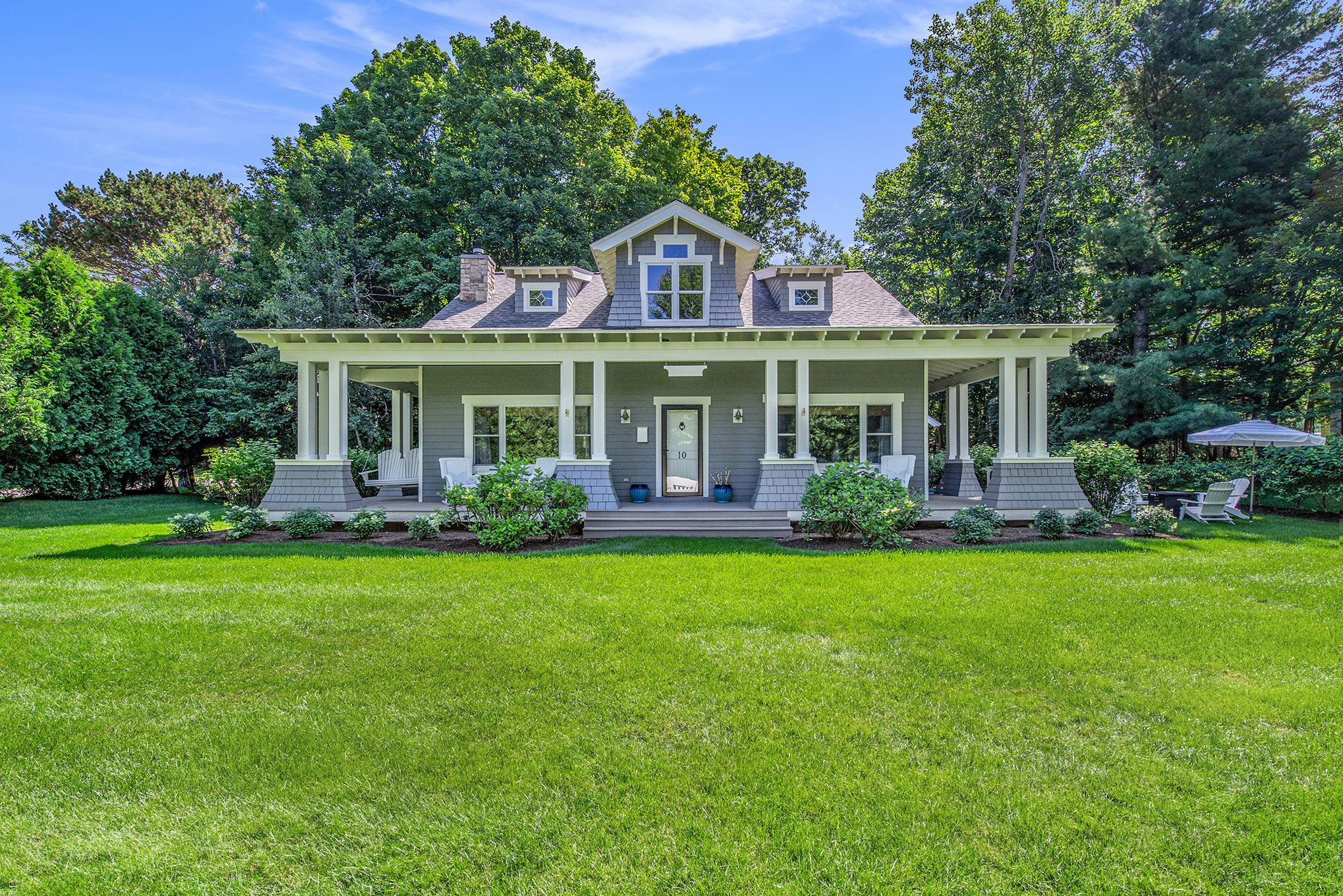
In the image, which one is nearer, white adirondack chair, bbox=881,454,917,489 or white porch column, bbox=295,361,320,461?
white porch column, bbox=295,361,320,461

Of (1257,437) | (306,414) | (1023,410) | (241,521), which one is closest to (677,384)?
(1023,410)

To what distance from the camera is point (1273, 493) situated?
12.7 m

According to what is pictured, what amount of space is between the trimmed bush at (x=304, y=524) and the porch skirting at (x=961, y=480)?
12.5m

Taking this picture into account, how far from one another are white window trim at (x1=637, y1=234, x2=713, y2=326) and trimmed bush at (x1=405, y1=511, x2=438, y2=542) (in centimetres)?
549

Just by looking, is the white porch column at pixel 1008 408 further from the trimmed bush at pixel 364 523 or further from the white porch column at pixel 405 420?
the white porch column at pixel 405 420

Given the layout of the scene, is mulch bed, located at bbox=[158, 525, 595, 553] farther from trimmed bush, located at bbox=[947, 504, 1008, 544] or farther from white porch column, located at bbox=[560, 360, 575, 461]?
trimmed bush, located at bbox=[947, 504, 1008, 544]

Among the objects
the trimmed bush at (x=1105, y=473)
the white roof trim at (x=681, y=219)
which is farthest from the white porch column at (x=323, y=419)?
the trimmed bush at (x=1105, y=473)

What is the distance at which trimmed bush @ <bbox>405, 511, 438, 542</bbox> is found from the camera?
948cm

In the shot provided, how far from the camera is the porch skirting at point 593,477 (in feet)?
34.8

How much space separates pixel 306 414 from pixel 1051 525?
42.4 feet

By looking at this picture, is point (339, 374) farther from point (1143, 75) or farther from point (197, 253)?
point (1143, 75)

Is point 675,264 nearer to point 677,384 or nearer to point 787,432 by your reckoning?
point 677,384

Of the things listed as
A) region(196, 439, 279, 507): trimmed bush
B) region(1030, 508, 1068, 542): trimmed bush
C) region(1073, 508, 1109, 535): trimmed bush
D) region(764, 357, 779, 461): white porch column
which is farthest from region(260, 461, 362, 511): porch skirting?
region(1073, 508, 1109, 535): trimmed bush

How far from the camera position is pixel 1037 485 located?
10.6 m
